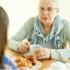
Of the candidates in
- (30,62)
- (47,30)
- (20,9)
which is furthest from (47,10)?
(20,9)

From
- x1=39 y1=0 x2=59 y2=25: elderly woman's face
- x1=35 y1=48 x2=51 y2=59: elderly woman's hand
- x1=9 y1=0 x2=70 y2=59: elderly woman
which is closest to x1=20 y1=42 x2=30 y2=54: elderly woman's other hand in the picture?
x1=9 y1=0 x2=70 y2=59: elderly woman

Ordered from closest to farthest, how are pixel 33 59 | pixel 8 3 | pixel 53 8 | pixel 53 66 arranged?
pixel 53 66, pixel 33 59, pixel 53 8, pixel 8 3

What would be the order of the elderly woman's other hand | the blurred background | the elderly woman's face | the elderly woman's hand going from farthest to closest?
the blurred background
the elderly woman's face
the elderly woman's other hand
the elderly woman's hand

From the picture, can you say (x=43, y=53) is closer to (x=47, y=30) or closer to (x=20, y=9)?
(x=47, y=30)

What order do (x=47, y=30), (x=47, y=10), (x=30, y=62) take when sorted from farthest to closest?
1. (x=47, y=30)
2. (x=47, y=10)
3. (x=30, y=62)

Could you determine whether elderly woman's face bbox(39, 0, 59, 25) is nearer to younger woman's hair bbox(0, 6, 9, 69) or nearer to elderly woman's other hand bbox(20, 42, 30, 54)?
elderly woman's other hand bbox(20, 42, 30, 54)

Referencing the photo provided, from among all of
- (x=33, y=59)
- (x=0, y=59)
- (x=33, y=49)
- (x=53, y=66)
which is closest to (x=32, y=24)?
(x=33, y=49)

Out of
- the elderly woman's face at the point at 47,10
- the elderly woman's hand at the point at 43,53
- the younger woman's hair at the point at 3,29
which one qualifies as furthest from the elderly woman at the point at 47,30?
the younger woman's hair at the point at 3,29

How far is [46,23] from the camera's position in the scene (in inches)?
56.1

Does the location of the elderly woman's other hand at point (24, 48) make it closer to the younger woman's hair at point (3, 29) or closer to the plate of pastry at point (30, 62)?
the plate of pastry at point (30, 62)

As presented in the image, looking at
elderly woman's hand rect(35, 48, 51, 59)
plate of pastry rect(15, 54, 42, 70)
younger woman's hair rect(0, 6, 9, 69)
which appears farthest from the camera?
elderly woman's hand rect(35, 48, 51, 59)

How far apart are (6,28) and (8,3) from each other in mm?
2928

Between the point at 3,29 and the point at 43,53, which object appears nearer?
the point at 3,29

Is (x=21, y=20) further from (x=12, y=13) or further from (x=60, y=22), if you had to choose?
(x=60, y=22)
